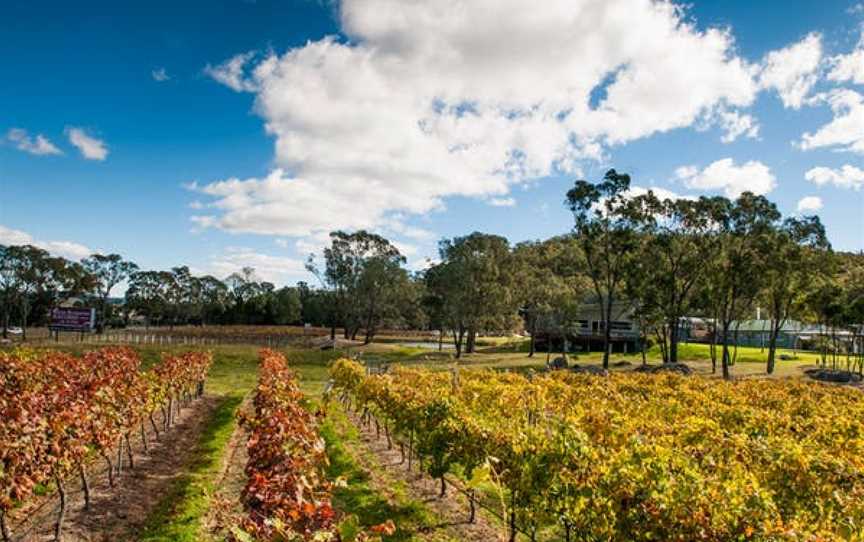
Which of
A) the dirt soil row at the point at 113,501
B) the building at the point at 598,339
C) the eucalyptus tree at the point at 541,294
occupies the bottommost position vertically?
the dirt soil row at the point at 113,501

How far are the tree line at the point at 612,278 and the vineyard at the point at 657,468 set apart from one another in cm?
3270

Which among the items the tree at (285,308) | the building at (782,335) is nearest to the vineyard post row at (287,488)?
the building at (782,335)

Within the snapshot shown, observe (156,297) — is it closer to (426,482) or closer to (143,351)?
(143,351)

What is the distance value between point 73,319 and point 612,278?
2329 inches

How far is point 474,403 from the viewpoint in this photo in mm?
15734

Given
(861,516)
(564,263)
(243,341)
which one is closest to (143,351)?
(243,341)

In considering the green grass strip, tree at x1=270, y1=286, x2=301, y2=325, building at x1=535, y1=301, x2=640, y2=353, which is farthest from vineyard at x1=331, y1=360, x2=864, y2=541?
tree at x1=270, y1=286, x2=301, y2=325

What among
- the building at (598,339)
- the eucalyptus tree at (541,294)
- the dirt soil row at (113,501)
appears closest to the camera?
the dirt soil row at (113,501)

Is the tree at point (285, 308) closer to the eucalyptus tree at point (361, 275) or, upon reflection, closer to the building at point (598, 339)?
the eucalyptus tree at point (361, 275)

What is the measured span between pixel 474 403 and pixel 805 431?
25.5ft

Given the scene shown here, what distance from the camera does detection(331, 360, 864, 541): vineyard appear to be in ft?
20.2

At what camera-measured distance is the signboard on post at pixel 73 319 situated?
199 ft

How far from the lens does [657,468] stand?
22.4 feet

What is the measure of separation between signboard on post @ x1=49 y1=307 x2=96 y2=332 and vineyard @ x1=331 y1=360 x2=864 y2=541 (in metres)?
55.9
